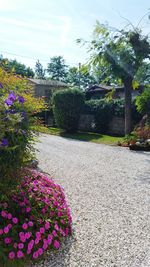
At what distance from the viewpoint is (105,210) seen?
4422mm

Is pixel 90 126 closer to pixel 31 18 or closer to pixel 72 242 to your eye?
pixel 31 18

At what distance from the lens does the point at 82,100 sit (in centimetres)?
1702

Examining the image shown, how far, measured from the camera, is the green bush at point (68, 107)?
1644 centimetres

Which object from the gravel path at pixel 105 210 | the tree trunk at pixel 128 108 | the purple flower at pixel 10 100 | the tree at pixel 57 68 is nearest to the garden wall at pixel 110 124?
the tree trunk at pixel 128 108

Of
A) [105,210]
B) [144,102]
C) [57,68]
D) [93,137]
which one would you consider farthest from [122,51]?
[57,68]

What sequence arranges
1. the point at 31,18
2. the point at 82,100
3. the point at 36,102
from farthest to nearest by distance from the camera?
1. the point at 82,100
2. the point at 31,18
3. the point at 36,102

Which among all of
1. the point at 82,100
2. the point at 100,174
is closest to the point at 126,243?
the point at 100,174

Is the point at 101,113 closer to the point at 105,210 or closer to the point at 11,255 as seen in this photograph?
the point at 105,210

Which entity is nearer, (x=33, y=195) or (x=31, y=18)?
(x=33, y=195)

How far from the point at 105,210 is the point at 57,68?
51.1m

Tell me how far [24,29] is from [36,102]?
43.4ft

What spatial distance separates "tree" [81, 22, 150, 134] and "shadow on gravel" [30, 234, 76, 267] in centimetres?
1066

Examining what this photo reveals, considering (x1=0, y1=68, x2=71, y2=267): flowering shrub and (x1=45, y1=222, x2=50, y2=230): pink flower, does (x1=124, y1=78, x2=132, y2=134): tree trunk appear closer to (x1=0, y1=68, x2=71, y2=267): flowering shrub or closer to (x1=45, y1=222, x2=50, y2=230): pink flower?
(x1=0, y1=68, x2=71, y2=267): flowering shrub

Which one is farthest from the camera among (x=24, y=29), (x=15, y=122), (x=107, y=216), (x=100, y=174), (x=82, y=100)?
(x=82, y=100)
